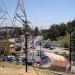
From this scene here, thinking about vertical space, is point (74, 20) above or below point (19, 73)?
above

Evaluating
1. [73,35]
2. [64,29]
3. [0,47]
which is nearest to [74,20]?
[64,29]

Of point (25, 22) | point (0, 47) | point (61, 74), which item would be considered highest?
point (25, 22)

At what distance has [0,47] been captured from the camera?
43.9 ft

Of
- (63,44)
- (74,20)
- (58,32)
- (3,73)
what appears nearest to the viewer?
(3,73)

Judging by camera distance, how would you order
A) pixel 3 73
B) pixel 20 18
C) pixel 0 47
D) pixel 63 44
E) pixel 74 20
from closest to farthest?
pixel 20 18, pixel 3 73, pixel 0 47, pixel 63 44, pixel 74 20

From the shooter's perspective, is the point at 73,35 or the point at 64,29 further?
the point at 64,29

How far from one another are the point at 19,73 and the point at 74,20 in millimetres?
54440

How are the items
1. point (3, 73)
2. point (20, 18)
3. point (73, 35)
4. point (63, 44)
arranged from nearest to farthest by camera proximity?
point (20, 18) → point (3, 73) → point (73, 35) → point (63, 44)

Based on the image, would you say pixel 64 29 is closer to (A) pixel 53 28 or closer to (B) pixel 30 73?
(A) pixel 53 28

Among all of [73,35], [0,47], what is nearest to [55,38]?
[73,35]

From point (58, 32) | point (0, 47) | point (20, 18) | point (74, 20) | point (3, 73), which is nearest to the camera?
point (20, 18)

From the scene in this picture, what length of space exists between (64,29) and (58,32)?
1.74 meters

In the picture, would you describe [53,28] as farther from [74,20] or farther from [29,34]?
[29,34]

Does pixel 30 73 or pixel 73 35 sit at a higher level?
pixel 73 35
